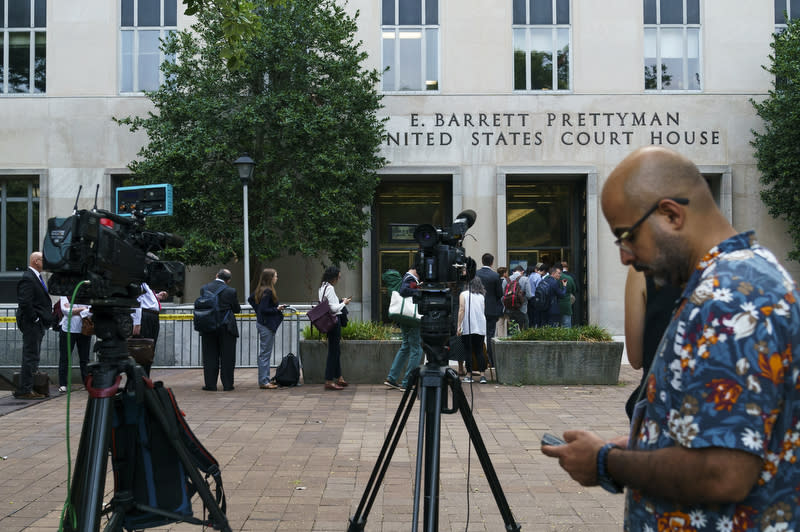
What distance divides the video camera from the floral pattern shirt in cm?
255

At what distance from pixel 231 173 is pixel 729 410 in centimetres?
1954

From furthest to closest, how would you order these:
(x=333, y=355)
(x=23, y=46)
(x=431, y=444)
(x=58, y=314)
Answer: (x=23, y=46)
(x=333, y=355)
(x=58, y=314)
(x=431, y=444)

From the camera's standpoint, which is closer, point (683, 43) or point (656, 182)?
point (656, 182)

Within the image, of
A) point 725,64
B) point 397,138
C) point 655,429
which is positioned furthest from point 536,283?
point 655,429

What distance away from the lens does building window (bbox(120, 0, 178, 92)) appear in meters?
22.8

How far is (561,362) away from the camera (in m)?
11.1

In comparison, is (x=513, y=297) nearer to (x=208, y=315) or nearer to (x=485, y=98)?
(x=208, y=315)

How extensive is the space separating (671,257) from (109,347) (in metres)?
2.67

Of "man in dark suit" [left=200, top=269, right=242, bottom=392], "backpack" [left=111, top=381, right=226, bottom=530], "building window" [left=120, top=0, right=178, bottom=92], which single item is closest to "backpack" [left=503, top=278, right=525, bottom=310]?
"man in dark suit" [left=200, top=269, right=242, bottom=392]

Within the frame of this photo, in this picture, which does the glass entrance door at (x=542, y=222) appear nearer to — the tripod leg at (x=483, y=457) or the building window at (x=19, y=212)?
the building window at (x=19, y=212)

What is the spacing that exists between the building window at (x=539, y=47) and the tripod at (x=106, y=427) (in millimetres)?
20751

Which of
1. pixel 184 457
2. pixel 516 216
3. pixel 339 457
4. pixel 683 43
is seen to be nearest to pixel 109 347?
pixel 184 457

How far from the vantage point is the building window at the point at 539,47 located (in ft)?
74.5

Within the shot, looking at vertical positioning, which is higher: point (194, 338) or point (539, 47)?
point (539, 47)
